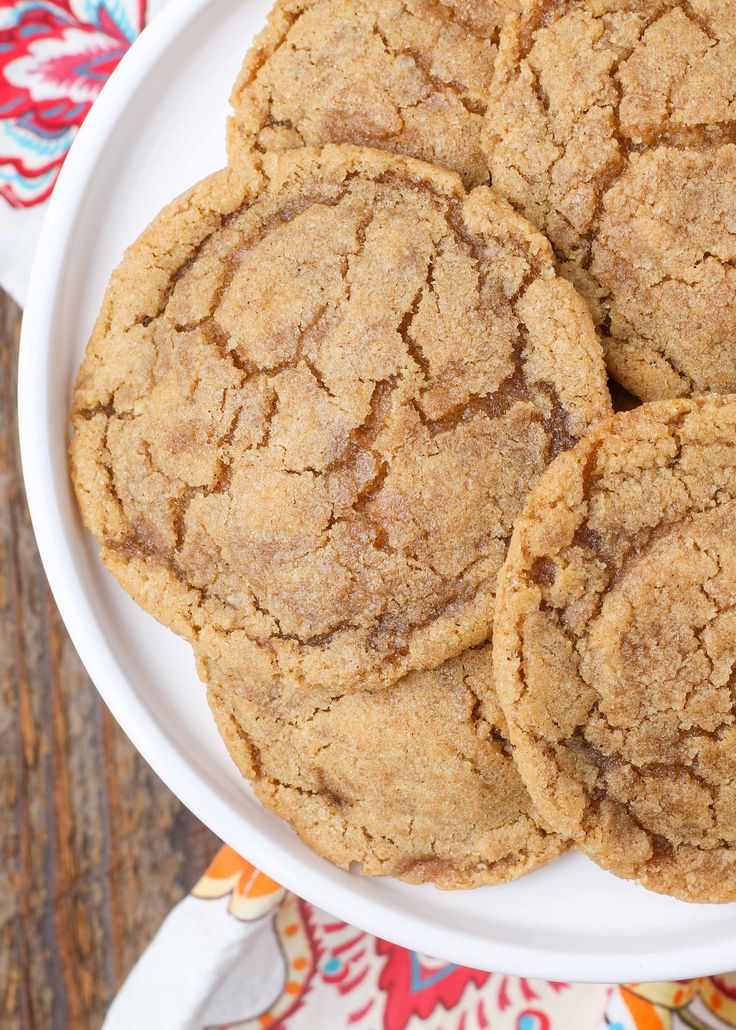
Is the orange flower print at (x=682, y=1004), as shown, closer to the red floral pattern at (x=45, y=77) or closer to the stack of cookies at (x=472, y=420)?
the stack of cookies at (x=472, y=420)

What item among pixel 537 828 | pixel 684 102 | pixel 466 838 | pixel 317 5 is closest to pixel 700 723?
pixel 537 828

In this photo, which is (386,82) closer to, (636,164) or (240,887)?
(636,164)

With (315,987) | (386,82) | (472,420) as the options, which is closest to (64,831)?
(315,987)

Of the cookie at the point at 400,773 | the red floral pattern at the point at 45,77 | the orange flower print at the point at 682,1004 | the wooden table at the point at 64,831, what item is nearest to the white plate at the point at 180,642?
the cookie at the point at 400,773

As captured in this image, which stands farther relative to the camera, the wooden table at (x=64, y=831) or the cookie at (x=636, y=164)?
the wooden table at (x=64, y=831)

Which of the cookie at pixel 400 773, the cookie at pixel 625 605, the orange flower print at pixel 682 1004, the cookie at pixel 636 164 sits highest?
the cookie at pixel 636 164

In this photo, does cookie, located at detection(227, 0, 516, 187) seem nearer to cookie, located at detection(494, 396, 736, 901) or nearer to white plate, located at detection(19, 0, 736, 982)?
white plate, located at detection(19, 0, 736, 982)
